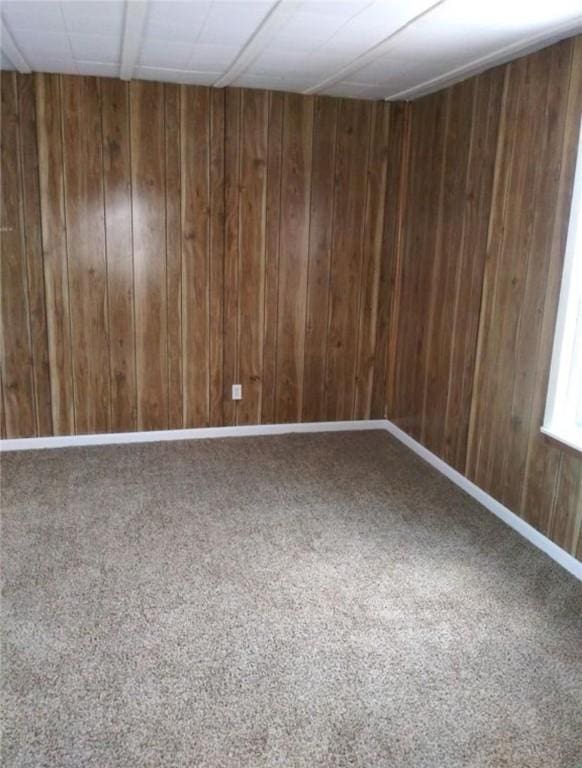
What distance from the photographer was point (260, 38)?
291cm

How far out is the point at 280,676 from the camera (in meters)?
2.12

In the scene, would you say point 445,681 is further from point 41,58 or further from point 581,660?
point 41,58

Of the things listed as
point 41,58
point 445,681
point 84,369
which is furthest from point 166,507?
point 41,58

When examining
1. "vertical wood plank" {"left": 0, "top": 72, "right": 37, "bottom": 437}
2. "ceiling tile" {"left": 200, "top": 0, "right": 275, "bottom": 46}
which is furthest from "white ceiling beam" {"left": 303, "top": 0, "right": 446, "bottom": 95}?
"vertical wood plank" {"left": 0, "top": 72, "right": 37, "bottom": 437}

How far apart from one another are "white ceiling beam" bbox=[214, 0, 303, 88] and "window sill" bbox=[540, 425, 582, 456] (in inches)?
80.7

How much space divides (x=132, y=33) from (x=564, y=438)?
2604mm

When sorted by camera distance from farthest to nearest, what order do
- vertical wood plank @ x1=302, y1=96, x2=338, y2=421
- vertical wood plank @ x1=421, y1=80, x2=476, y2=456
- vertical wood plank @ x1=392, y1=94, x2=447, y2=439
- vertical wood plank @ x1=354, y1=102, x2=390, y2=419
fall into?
vertical wood plank @ x1=354, y1=102, x2=390, y2=419, vertical wood plank @ x1=302, y1=96, x2=338, y2=421, vertical wood plank @ x1=392, y1=94, x2=447, y2=439, vertical wood plank @ x1=421, y1=80, x2=476, y2=456

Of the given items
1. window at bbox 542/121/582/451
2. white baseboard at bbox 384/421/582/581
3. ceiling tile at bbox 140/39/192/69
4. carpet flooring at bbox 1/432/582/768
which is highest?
ceiling tile at bbox 140/39/192/69

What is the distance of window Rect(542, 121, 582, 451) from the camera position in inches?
108

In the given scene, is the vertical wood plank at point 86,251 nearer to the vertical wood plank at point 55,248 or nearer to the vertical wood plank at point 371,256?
the vertical wood plank at point 55,248

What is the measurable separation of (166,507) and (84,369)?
1283 millimetres

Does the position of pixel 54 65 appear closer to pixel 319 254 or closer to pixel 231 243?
pixel 231 243

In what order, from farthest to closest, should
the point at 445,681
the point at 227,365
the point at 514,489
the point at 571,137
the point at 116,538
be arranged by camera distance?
the point at 227,365, the point at 514,489, the point at 116,538, the point at 571,137, the point at 445,681

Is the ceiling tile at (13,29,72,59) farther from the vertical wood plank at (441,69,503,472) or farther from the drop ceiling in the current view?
the vertical wood plank at (441,69,503,472)
